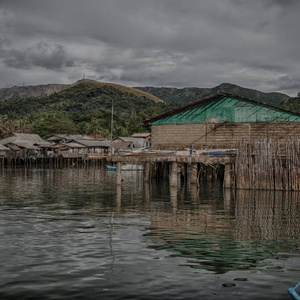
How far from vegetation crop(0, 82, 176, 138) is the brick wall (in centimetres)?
7049

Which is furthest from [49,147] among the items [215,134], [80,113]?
[80,113]

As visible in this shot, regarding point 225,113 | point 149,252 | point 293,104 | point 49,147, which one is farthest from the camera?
point 293,104

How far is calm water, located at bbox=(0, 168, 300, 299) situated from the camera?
772 centimetres

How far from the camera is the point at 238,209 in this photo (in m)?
18.8

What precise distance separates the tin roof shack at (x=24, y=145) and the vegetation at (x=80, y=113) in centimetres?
1511

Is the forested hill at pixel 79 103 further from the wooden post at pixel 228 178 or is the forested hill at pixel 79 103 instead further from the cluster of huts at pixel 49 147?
the wooden post at pixel 228 178

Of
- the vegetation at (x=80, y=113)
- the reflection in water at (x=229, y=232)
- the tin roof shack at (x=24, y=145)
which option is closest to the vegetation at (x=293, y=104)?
the vegetation at (x=80, y=113)

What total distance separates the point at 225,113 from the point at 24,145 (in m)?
56.3

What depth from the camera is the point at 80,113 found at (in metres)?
163

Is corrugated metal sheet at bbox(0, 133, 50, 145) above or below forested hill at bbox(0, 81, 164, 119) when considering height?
below

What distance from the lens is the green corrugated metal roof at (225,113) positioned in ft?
102

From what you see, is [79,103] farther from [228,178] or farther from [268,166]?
[268,166]

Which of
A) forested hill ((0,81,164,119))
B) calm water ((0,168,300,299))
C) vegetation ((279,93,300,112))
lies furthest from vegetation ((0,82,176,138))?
calm water ((0,168,300,299))

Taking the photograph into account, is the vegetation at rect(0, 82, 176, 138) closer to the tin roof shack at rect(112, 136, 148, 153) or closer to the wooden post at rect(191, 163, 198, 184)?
the tin roof shack at rect(112, 136, 148, 153)
